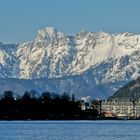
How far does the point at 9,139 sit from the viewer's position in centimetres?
11700

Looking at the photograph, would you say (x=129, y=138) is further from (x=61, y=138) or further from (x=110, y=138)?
(x=61, y=138)

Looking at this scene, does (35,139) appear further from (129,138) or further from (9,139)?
(129,138)

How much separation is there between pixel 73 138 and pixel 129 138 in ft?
26.5

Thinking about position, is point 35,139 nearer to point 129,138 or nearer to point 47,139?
point 47,139

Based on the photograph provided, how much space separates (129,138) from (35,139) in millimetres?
13577

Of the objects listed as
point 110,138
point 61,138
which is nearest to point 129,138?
point 110,138

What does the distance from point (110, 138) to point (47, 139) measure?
911 centimetres

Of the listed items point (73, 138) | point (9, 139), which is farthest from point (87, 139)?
point (9, 139)

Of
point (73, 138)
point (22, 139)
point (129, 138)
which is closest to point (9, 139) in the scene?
point (22, 139)

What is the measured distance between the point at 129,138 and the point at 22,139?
15323 mm

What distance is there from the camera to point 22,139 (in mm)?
116750

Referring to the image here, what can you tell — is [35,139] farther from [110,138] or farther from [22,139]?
[110,138]

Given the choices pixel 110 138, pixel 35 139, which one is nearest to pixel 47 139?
pixel 35 139

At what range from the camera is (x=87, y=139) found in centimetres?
11656
